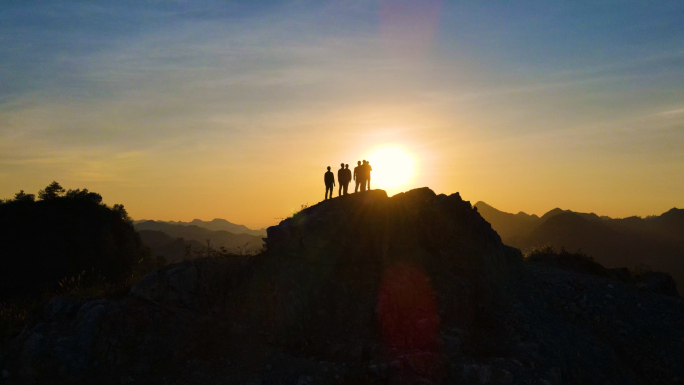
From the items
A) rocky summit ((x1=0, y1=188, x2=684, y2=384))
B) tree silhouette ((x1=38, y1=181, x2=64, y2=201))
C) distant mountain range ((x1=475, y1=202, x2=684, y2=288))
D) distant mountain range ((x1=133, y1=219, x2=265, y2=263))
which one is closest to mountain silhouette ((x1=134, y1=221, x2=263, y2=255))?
distant mountain range ((x1=133, y1=219, x2=265, y2=263))

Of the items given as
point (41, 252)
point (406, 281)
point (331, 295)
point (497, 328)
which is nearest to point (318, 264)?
point (331, 295)

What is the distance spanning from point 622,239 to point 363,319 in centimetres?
8143

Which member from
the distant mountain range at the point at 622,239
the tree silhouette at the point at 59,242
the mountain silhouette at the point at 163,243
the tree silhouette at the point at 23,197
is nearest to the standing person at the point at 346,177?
the tree silhouette at the point at 59,242

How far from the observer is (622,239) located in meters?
80.3

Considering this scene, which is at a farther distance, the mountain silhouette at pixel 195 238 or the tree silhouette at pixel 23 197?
the mountain silhouette at pixel 195 238

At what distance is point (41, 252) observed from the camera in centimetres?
3694

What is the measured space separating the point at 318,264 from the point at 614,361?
1043 centimetres

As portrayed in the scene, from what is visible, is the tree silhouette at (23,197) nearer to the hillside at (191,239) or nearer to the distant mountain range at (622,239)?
the hillside at (191,239)

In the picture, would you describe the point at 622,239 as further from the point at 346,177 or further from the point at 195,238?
the point at 195,238

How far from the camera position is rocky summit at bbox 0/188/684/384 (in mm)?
12656

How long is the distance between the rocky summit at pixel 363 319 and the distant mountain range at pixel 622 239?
5024 centimetres

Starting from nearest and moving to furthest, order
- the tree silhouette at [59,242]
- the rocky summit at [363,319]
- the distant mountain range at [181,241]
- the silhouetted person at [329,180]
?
the rocky summit at [363,319] → the silhouetted person at [329,180] → the tree silhouette at [59,242] → the distant mountain range at [181,241]

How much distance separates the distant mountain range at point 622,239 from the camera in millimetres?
71750

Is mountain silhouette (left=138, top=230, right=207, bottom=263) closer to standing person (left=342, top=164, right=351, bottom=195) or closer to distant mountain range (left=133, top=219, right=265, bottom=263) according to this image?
distant mountain range (left=133, top=219, right=265, bottom=263)
